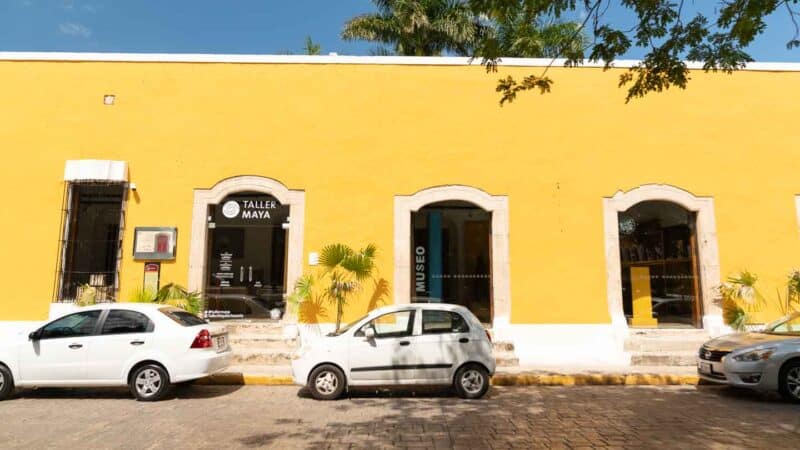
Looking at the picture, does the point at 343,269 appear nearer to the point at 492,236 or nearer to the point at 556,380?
the point at 492,236

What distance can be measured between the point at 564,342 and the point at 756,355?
3.72m

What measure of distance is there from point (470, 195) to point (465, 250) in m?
1.31

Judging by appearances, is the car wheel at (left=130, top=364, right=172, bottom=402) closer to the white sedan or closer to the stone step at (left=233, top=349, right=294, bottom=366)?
the white sedan

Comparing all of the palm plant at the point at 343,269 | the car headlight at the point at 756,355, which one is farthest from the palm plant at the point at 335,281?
the car headlight at the point at 756,355

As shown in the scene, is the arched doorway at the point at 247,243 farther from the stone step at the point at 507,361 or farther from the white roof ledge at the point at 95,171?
the stone step at the point at 507,361

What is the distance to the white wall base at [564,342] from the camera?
10.5 m

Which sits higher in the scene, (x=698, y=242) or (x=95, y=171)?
(x=95, y=171)

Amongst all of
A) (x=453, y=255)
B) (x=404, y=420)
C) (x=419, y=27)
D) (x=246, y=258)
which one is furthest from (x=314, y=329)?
(x=419, y=27)

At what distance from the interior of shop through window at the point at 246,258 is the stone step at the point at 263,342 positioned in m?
0.65

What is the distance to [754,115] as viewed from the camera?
11773 millimetres

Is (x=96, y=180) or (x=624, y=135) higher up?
(x=624, y=135)

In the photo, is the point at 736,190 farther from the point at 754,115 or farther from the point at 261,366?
the point at 261,366

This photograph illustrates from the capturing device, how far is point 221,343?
820 cm

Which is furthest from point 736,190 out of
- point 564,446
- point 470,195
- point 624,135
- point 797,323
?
point 564,446
